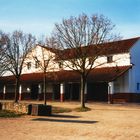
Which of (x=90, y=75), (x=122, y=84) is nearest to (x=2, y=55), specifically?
(x=90, y=75)

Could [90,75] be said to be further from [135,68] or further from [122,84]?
[135,68]

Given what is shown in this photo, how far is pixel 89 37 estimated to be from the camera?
119 feet

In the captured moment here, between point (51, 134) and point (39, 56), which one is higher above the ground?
point (39, 56)

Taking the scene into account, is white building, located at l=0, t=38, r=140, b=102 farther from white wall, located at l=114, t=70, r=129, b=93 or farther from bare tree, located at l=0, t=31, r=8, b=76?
bare tree, located at l=0, t=31, r=8, b=76

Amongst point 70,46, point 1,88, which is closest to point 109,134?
point 70,46

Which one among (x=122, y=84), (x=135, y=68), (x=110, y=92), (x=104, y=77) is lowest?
(x=110, y=92)

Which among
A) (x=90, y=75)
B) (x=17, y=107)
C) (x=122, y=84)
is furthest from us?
(x=90, y=75)

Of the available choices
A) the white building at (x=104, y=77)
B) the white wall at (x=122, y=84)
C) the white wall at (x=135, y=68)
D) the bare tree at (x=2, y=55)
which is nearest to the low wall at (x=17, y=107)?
the white building at (x=104, y=77)

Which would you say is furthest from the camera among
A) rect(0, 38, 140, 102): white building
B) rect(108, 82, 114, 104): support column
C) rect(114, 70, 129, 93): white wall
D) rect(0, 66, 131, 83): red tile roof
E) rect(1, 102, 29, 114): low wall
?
rect(114, 70, 129, 93): white wall

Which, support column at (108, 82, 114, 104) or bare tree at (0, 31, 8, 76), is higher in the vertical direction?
bare tree at (0, 31, 8, 76)

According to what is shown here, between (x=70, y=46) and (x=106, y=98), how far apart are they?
14535 millimetres

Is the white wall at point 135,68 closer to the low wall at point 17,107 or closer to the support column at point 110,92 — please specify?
the support column at point 110,92

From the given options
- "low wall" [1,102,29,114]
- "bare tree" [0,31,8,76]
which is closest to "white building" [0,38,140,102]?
"bare tree" [0,31,8,76]

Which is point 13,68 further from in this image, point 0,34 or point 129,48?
point 129,48
